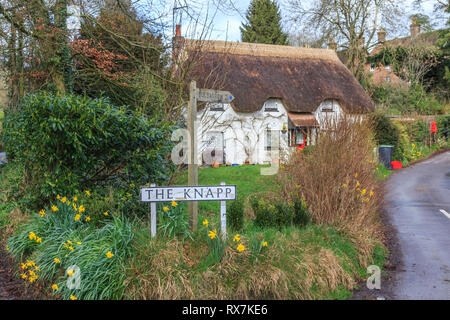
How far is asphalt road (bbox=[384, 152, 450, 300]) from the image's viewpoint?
19.0ft

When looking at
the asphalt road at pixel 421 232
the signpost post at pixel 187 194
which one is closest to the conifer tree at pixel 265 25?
the asphalt road at pixel 421 232

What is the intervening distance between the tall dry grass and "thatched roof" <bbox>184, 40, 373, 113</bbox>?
33.2ft

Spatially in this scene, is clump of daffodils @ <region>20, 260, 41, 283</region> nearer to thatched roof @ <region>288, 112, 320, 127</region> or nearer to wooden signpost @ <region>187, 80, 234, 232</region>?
wooden signpost @ <region>187, 80, 234, 232</region>

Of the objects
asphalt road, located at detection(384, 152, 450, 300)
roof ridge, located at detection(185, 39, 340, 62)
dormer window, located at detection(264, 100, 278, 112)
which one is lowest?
asphalt road, located at detection(384, 152, 450, 300)

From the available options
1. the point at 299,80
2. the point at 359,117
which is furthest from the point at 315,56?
the point at 359,117

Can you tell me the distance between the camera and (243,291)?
4941 millimetres

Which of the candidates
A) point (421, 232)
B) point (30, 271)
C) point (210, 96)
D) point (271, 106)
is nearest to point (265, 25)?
point (271, 106)

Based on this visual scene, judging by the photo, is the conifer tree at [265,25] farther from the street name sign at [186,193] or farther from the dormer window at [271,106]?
the street name sign at [186,193]

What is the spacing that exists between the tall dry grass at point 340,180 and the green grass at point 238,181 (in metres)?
1.75

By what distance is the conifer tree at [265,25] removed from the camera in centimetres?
3281

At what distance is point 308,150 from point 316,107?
495 inches

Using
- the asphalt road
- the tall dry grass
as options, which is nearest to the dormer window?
the asphalt road

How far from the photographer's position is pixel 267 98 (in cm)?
1939
